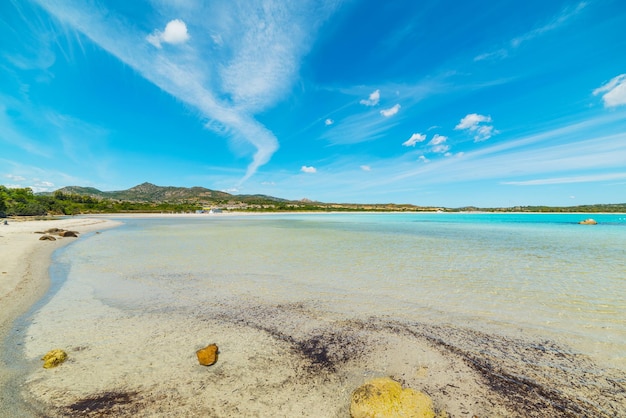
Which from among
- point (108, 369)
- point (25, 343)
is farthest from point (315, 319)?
point (25, 343)

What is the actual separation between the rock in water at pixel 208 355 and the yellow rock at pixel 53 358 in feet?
7.75

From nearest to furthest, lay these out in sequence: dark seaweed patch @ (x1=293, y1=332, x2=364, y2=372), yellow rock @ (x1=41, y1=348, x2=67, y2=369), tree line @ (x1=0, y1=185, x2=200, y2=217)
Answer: yellow rock @ (x1=41, y1=348, x2=67, y2=369), dark seaweed patch @ (x1=293, y1=332, x2=364, y2=372), tree line @ (x1=0, y1=185, x2=200, y2=217)

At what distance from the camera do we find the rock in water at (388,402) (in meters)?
3.41

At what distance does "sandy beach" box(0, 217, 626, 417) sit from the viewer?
147 inches

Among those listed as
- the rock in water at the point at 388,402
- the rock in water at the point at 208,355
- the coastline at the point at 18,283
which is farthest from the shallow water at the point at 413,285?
the rock in water at the point at 388,402

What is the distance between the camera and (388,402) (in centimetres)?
351

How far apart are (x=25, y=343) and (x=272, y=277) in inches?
284

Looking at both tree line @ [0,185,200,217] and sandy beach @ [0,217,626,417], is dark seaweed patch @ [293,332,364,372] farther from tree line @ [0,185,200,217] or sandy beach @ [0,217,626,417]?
tree line @ [0,185,200,217]

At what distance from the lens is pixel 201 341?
223 inches

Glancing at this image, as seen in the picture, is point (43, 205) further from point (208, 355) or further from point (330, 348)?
point (330, 348)

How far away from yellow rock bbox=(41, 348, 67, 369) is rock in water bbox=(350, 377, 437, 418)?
17.2 ft

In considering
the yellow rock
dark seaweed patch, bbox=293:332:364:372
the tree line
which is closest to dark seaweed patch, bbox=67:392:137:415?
the yellow rock

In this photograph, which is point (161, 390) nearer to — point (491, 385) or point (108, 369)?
point (108, 369)

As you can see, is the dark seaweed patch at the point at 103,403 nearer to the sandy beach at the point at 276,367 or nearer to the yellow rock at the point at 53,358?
the sandy beach at the point at 276,367
